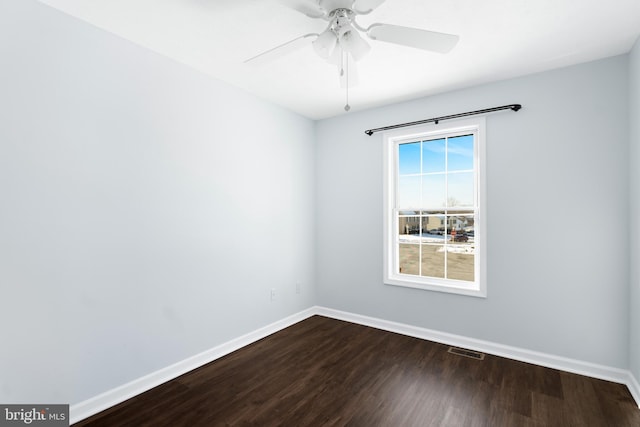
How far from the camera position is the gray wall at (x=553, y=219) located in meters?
2.48

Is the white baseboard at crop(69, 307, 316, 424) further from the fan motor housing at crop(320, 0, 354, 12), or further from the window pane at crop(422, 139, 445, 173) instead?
the fan motor housing at crop(320, 0, 354, 12)

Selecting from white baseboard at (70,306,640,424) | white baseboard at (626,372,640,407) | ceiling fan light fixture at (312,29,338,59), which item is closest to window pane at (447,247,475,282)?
white baseboard at (70,306,640,424)

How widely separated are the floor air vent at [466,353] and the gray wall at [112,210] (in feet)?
6.94

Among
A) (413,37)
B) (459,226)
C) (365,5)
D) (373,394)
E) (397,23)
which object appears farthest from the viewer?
(459,226)

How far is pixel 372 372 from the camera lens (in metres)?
2.62

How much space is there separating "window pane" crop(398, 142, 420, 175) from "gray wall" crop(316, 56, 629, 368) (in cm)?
34

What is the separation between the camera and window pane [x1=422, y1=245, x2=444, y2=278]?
3.41m

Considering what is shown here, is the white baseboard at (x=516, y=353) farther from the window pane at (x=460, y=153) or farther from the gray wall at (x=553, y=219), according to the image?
the window pane at (x=460, y=153)

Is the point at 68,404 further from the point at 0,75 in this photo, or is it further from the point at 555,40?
the point at 555,40

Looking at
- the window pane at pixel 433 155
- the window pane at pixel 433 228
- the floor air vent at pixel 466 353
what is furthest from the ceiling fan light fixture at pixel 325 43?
the floor air vent at pixel 466 353

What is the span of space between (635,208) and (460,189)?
1.35 meters

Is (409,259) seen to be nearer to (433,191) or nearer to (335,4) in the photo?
(433,191)

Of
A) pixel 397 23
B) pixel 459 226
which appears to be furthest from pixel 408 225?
pixel 397 23

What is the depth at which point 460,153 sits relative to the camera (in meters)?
3.31
